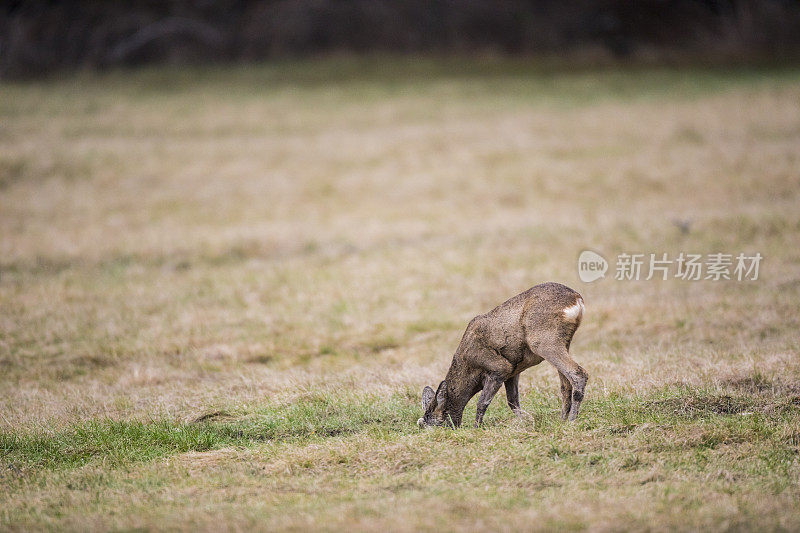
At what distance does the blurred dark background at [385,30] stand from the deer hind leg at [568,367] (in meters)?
29.6

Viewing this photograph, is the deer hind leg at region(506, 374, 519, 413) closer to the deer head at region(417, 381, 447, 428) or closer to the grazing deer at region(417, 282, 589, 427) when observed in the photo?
the grazing deer at region(417, 282, 589, 427)

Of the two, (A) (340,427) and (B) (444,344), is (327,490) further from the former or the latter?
(B) (444,344)

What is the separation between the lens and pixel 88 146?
25578 millimetres

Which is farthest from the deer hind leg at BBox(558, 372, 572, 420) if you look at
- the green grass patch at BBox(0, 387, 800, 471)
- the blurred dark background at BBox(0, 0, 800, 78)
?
the blurred dark background at BBox(0, 0, 800, 78)

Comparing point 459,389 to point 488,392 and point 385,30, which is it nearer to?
point 488,392

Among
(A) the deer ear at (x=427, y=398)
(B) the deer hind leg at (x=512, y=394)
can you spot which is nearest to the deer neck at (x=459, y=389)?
(A) the deer ear at (x=427, y=398)

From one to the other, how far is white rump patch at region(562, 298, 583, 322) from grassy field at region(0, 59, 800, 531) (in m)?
1.06

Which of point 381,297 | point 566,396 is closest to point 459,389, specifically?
point 566,396

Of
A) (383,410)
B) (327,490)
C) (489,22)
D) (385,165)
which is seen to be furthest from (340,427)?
(489,22)

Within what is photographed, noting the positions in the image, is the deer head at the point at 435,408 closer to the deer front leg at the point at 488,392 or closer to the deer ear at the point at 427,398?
the deer ear at the point at 427,398

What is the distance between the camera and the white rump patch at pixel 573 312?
7363mm

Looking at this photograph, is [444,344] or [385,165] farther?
[385,165]

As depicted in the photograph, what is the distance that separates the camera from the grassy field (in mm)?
6746

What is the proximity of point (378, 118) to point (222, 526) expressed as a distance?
24.2m
